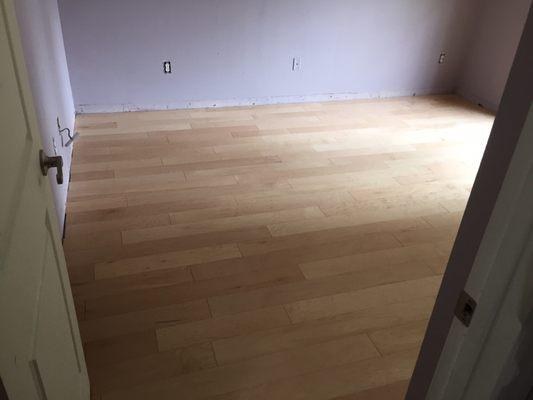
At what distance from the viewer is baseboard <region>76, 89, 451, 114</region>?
159 inches

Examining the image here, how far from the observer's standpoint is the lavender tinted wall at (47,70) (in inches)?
82.0

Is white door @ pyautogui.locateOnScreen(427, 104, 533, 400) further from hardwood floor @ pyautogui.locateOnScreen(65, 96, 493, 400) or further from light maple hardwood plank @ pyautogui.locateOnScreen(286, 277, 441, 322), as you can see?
light maple hardwood plank @ pyautogui.locateOnScreen(286, 277, 441, 322)

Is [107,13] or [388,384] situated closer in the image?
[388,384]

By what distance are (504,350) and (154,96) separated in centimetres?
379

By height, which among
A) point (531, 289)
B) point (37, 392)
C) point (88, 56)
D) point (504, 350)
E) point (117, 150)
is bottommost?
point (117, 150)

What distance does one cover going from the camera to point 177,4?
3.75 m

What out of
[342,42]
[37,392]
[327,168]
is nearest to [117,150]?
[327,168]

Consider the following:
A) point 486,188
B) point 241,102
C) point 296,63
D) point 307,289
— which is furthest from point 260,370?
point 296,63

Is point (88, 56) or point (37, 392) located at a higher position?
point (37, 392)

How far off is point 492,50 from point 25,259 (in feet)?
15.1

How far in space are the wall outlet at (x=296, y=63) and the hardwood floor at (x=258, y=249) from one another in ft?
2.00

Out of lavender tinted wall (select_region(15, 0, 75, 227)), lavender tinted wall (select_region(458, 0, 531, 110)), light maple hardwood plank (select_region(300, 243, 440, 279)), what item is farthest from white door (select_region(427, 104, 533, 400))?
lavender tinted wall (select_region(458, 0, 531, 110))

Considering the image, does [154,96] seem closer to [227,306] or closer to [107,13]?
[107,13]

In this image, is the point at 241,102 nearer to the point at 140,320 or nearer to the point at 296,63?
the point at 296,63
